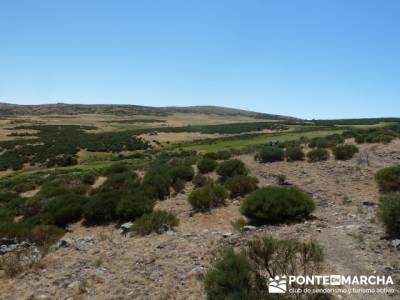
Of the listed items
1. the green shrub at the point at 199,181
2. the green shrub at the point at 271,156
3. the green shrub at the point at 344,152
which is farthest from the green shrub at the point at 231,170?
the green shrub at the point at 344,152

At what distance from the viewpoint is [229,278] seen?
7.82m

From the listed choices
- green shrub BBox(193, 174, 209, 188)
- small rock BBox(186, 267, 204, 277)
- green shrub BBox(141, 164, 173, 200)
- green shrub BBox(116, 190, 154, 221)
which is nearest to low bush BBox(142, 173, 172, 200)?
green shrub BBox(141, 164, 173, 200)

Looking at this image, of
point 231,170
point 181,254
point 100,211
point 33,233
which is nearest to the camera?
point 181,254

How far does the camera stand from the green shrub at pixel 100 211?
1822 centimetres

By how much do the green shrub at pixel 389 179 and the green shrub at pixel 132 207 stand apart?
983 centimetres

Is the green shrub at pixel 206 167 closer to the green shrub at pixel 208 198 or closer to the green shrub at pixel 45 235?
the green shrub at pixel 208 198

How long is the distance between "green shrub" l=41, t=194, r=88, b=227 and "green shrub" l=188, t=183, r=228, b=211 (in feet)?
17.3

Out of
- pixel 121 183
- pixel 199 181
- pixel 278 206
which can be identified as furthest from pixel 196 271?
pixel 121 183

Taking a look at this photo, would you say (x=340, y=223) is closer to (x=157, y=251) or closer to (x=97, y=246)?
(x=157, y=251)

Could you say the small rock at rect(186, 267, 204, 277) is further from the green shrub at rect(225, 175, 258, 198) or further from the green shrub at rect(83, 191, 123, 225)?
the green shrub at rect(225, 175, 258, 198)

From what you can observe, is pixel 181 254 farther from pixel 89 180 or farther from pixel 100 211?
pixel 89 180

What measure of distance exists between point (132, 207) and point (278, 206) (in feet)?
20.9

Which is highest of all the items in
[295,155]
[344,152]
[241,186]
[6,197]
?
[344,152]

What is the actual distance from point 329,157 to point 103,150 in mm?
45893
